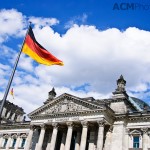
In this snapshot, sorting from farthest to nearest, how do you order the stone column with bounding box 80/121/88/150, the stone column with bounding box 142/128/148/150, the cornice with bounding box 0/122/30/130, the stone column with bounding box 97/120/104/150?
1. the cornice with bounding box 0/122/30/130
2. the stone column with bounding box 80/121/88/150
3. the stone column with bounding box 142/128/148/150
4. the stone column with bounding box 97/120/104/150

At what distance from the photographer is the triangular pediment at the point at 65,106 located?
43.2m

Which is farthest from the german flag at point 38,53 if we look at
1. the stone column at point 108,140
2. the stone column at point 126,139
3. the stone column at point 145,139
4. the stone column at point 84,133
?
the stone column at point 126,139

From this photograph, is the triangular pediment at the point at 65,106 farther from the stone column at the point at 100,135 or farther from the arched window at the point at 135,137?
the arched window at the point at 135,137

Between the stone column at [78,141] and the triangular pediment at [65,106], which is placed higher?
the triangular pediment at [65,106]

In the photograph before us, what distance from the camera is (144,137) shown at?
40.0 meters

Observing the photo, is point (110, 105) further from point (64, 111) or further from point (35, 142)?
point (35, 142)

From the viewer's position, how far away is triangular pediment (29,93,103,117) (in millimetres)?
43250

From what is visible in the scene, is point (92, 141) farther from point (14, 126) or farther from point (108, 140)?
point (14, 126)

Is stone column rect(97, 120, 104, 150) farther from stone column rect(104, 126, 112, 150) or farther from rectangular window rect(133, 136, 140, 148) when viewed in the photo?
rectangular window rect(133, 136, 140, 148)

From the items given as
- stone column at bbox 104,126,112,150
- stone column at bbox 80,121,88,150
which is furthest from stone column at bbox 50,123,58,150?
stone column at bbox 104,126,112,150

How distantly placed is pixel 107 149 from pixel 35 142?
570 inches

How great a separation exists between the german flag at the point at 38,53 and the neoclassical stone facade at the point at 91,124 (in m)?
23.8

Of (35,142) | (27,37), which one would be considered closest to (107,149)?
(35,142)

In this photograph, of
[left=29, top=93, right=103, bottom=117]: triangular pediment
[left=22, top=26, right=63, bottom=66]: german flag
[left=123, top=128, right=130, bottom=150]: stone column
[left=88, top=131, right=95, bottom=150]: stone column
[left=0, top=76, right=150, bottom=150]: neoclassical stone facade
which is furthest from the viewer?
[left=29, top=93, right=103, bottom=117]: triangular pediment
